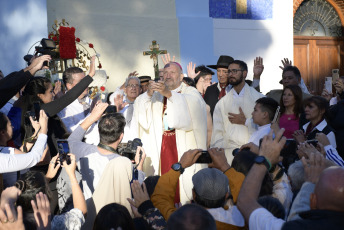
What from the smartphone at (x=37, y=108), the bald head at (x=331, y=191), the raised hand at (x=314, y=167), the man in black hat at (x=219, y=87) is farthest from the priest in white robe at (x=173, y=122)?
the bald head at (x=331, y=191)

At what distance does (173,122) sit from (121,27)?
395cm

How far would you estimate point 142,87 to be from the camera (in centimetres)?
771

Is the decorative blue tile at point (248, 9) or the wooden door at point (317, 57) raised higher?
the decorative blue tile at point (248, 9)

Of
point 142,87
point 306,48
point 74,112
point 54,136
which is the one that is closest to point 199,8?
point 142,87

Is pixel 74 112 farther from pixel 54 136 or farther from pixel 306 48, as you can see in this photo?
pixel 306 48

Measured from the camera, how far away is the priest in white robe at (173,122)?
568 cm

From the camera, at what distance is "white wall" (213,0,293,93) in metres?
10.6

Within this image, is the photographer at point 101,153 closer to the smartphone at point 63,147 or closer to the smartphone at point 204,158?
the smartphone at point 63,147

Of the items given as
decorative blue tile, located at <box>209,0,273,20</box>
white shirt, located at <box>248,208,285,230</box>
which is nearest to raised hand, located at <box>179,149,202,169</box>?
white shirt, located at <box>248,208,285,230</box>

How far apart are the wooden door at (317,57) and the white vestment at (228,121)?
22.6ft

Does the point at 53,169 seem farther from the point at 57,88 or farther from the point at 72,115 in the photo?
the point at 57,88

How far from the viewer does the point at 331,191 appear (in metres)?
1.98

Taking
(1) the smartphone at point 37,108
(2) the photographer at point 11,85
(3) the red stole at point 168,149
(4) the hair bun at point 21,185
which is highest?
(2) the photographer at point 11,85

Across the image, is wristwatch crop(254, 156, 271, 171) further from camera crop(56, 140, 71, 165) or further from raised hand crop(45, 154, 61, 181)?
raised hand crop(45, 154, 61, 181)
